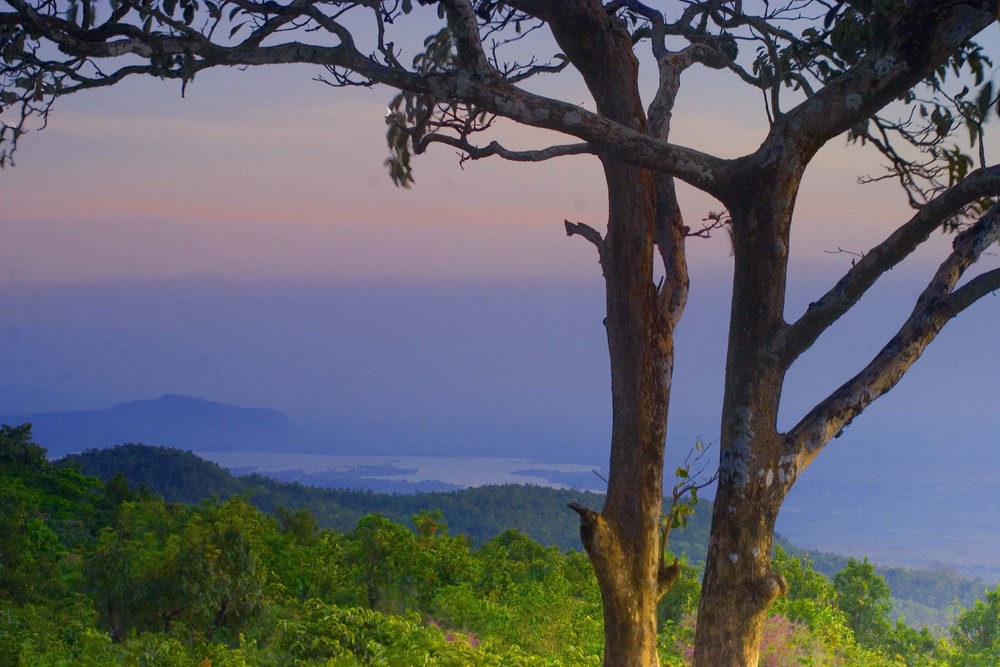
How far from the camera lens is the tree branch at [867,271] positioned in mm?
3941

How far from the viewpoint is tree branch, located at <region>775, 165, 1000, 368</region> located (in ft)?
12.9

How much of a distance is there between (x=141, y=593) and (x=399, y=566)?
2.04 m

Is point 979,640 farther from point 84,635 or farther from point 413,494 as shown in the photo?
point 413,494

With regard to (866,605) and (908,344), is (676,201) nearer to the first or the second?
(908,344)

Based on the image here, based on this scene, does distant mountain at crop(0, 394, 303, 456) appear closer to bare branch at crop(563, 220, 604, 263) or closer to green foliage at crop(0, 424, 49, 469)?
green foliage at crop(0, 424, 49, 469)

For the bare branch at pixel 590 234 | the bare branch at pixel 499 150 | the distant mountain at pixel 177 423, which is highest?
the bare branch at pixel 499 150

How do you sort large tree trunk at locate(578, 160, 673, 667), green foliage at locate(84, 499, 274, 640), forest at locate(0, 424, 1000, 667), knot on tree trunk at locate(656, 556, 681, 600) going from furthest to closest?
green foliage at locate(84, 499, 274, 640)
forest at locate(0, 424, 1000, 667)
knot on tree trunk at locate(656, 556, 681, 600)
large tree trunk at locate(578, 160, 673, 667)

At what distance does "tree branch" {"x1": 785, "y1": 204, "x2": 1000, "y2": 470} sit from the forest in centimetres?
187

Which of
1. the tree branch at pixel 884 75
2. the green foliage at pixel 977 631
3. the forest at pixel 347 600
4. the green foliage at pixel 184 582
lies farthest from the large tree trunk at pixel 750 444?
the green foliage at pixel 977 631

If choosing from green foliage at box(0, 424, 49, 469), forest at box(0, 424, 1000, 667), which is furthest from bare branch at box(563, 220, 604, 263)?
green foliage at box(0, 424, 49, 469)

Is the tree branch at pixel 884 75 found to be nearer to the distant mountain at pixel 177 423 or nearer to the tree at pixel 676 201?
the tree at pixel 676 201

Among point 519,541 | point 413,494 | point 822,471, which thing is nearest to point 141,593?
point 519,541

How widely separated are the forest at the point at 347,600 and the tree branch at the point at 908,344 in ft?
6.12

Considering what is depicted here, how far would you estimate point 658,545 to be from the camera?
4402 millimetres
